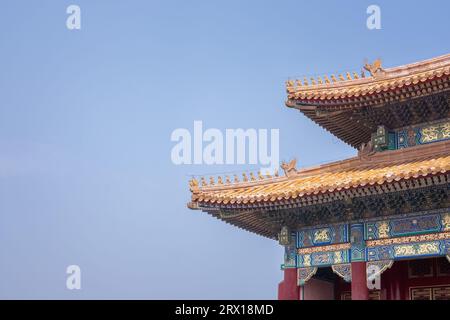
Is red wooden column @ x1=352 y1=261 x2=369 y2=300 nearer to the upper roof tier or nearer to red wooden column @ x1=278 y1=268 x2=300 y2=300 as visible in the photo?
red wooden column @ x1=278 y1=268 x2=300 y2=300

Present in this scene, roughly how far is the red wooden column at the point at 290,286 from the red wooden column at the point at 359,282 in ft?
5.59

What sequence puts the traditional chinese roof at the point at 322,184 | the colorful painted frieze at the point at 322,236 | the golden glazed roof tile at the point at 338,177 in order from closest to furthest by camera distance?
the traditional chinese roof at the point at 322,184 < the golden glazed roof tile at the point at 338,177 < the colorful painted frieze at the point at 322,236

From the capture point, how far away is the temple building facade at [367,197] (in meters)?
18.0

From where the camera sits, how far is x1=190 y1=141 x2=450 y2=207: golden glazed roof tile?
17484mm

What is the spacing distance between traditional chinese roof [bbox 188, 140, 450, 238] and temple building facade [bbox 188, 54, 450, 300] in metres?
0.03

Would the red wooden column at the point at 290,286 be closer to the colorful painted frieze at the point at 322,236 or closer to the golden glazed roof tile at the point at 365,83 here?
the colorful painted frieze at the point at 322,236

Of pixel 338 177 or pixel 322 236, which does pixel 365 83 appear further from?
pixel 322 236

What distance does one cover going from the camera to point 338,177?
773 inches

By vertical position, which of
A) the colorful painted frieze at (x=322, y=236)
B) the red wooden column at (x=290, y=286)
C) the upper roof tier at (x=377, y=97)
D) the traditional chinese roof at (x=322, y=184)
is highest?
the upper roof tier at (x=377, y=97)

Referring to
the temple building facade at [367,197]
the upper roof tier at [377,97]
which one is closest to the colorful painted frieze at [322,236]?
the temple building facade at [367,197]

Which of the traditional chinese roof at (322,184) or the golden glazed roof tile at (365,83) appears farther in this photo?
the golden glazed roof tile at (365,83)
